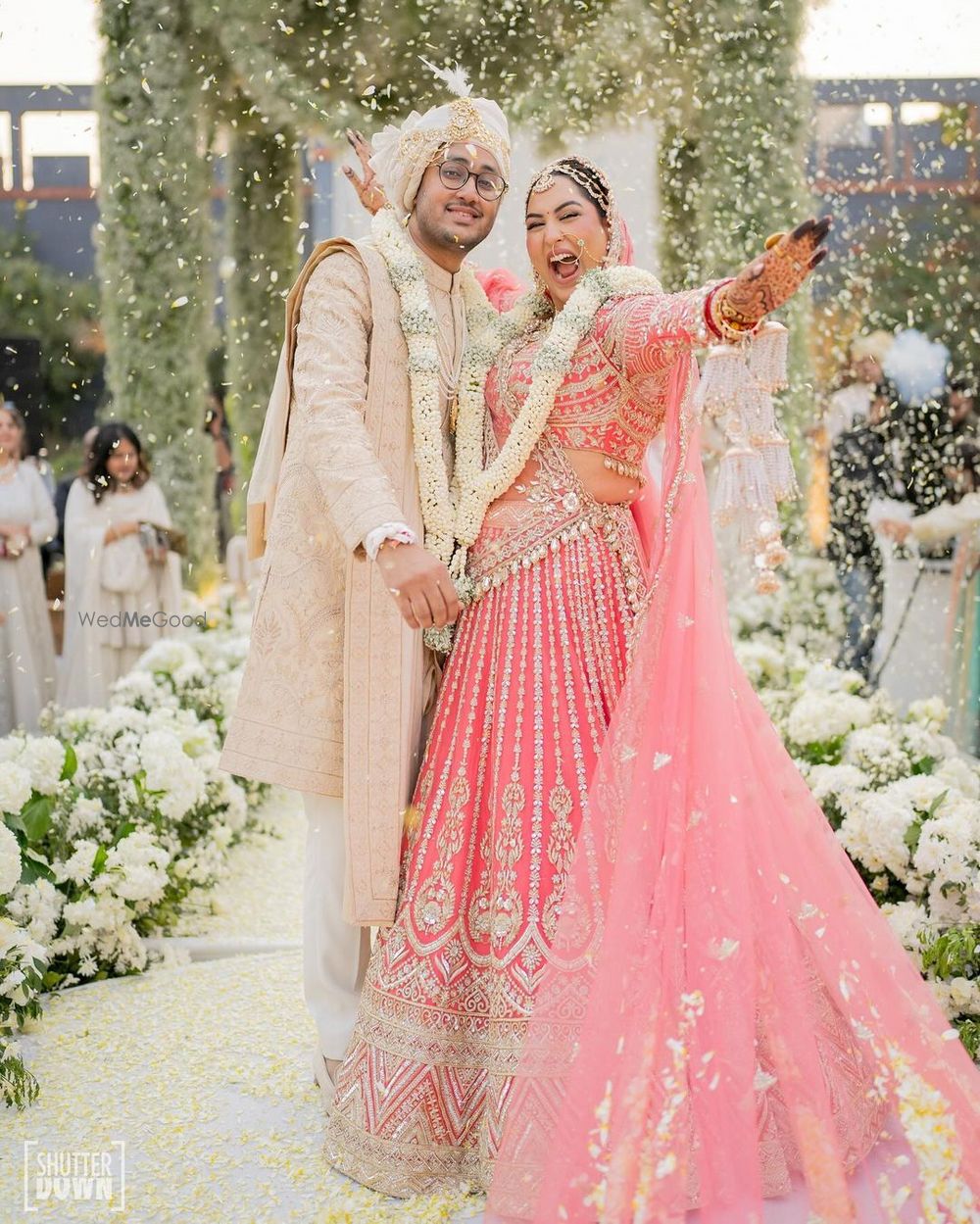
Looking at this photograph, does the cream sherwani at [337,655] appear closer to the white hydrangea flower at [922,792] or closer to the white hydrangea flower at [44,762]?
the white hydrangea flower at [922,792]

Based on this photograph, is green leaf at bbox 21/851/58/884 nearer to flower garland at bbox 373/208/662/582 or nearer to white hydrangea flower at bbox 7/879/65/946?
white hydrangea flower at bbox 7/879/65/946

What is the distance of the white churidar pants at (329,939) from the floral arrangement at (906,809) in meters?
1.17

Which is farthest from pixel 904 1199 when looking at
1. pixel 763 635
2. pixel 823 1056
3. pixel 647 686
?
pixel 763 635

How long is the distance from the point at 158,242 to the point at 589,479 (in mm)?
4434

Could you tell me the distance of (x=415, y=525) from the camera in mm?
2189

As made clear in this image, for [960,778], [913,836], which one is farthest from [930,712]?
[913,836]

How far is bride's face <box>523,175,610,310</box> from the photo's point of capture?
2.14 meters

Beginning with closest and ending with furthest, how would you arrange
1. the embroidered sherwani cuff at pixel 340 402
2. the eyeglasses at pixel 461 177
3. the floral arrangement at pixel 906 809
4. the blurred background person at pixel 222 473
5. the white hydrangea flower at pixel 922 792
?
the embroidered sherwani cuff at pixel 340 402 < the eyeglasses at pixel 461 177 < the floral arrangement at pixel 906 809 < the white hydrangea flower at pixel 922 792 < the blurred background person at pixel 222 473

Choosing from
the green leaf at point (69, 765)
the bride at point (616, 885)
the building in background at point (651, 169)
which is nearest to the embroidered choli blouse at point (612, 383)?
the bride at point (616, 885)

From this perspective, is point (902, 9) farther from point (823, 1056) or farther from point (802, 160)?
point (823, 1056)

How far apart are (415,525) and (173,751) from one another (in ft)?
6.02

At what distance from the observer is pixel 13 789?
2.88 meters

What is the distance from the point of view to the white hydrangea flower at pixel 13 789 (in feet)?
9.40

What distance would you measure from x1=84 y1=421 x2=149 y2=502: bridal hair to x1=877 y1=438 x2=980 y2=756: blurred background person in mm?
3588
